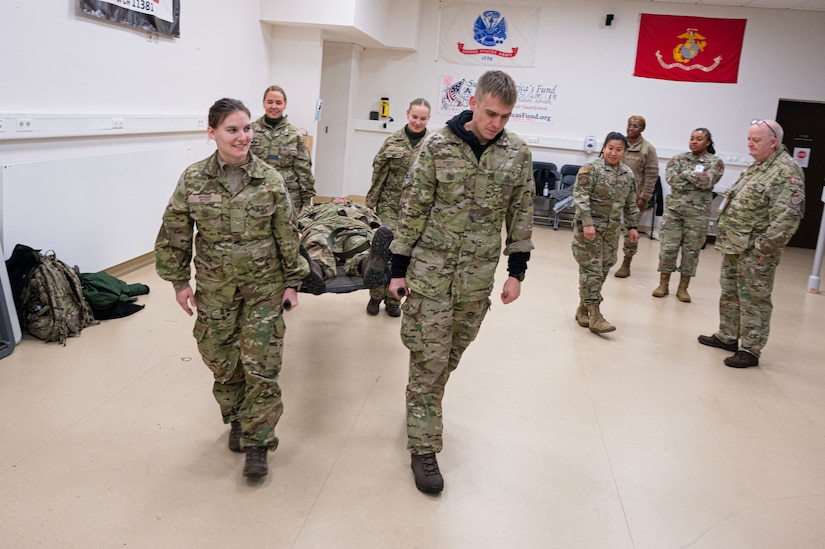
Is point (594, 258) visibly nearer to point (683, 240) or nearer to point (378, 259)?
point (683, 240)

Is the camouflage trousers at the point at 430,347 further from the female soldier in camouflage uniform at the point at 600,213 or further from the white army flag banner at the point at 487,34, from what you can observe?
the white army flag banner at the point at 487,34

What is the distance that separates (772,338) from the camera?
568 cm

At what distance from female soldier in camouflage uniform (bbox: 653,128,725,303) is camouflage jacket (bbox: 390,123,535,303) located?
4396 millimetres

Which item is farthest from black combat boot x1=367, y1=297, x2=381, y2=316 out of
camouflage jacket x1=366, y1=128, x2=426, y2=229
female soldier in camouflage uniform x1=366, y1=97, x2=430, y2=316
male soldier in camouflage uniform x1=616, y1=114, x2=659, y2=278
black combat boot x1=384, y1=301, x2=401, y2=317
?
male soldier in camouflage uniform x1=616, y1=114, x2=659, y2=278

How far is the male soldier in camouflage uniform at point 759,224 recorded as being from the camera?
4477mm

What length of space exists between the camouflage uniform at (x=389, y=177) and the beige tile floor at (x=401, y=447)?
80 centimetres

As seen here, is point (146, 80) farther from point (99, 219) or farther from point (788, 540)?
point (788, 540)

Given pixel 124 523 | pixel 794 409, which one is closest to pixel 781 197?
pixel 794 409

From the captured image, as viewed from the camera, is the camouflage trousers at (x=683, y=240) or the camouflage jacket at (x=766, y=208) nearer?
the camouflage jacket at (x=766, y=208)

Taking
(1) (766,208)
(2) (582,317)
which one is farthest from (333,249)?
(1) (766,208)

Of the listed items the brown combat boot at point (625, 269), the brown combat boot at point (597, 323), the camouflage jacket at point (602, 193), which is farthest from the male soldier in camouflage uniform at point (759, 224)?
the brown combat boot at point (625, 269)

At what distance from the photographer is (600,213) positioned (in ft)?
17.1

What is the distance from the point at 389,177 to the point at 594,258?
172 cm

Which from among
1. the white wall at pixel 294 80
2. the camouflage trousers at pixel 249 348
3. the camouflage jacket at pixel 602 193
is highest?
the white wall at pixel 294 80
